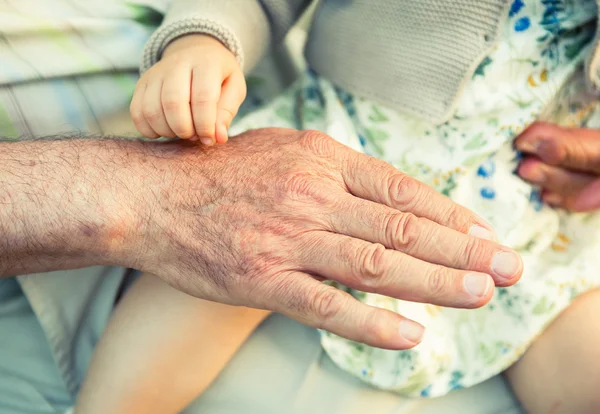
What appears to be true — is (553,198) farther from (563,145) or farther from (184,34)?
(184,34)

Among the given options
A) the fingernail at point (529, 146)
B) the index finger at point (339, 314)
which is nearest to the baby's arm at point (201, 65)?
the index finger at point (339, 314)

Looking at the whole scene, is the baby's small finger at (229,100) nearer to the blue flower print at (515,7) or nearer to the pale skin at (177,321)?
the pale skin at (177,321)

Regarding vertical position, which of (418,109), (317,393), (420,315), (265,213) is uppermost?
(418,109)

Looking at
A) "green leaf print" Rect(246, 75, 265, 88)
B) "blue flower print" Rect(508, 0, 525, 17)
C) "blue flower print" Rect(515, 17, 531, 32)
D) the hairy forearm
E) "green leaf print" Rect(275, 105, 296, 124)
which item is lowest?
the hairy forearm

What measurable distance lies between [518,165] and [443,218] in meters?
0.26

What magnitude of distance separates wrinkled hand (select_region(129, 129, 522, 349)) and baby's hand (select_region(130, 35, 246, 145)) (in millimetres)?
62

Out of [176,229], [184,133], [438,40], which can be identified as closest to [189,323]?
[176,229]

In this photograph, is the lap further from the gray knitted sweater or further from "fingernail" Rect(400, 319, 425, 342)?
the gray knitted sweater

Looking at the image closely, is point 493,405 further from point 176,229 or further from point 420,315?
point 176,229

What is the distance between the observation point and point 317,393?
2.46ft

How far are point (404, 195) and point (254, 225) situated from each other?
20cm

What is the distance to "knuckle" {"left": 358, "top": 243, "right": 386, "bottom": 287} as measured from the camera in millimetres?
620

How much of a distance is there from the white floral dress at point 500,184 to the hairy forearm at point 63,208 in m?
0.33

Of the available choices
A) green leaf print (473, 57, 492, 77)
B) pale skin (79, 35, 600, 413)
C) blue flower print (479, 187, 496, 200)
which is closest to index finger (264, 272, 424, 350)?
pale skin (79, 35, 600, 413)
